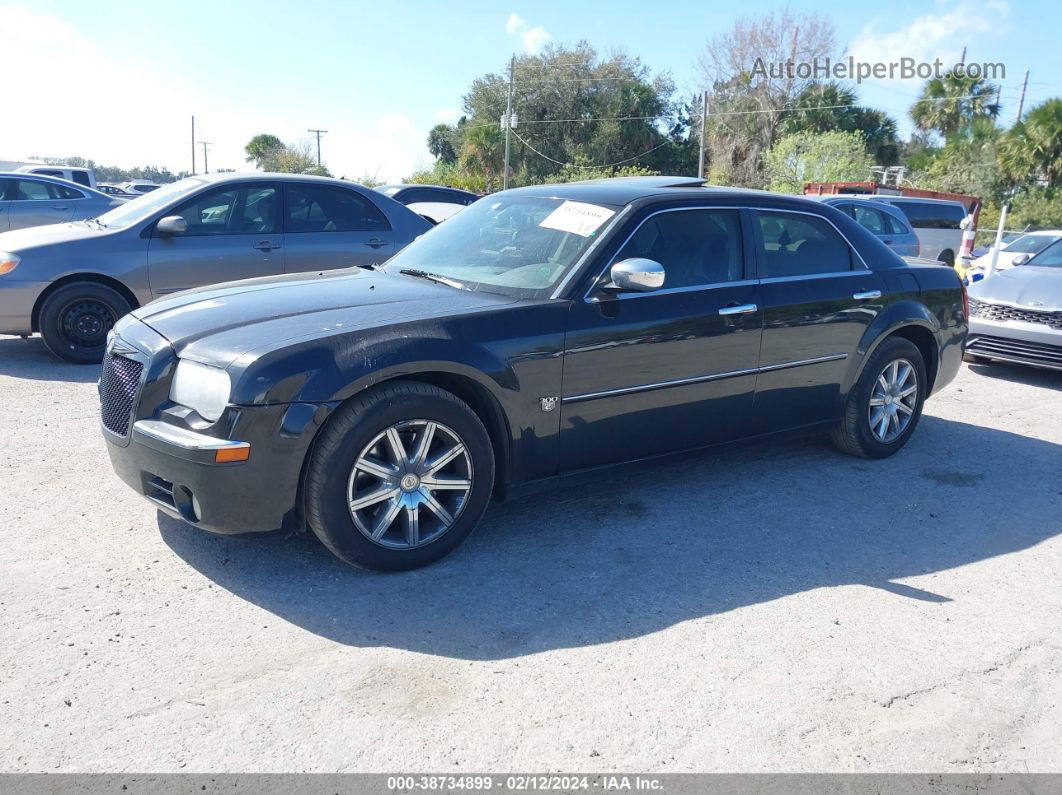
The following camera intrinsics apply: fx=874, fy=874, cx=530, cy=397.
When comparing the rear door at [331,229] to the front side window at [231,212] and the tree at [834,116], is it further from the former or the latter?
the tree at [834,116]

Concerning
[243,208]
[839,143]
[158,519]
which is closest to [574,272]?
[158,519]

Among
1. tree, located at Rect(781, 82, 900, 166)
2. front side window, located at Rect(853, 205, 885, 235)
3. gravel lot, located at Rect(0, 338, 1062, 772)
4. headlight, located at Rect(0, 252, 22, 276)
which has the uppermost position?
tree, located at Rect(781, 82, 900, 166)

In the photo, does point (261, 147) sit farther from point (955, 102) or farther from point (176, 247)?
point (176, 247)

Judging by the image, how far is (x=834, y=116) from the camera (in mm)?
44062

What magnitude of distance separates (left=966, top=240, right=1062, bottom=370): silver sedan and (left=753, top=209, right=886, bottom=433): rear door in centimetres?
384

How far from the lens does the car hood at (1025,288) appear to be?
27.2 feet

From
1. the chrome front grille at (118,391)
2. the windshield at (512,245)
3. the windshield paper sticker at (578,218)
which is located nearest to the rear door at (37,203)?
the windshield at (512,245)

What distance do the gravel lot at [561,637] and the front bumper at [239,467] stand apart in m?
0.34

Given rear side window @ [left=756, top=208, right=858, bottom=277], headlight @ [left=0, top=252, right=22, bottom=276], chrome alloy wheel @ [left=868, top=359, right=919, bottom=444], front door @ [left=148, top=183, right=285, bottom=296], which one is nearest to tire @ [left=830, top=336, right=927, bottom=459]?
chrome alloy wheel @ [left=868, top=359, right=919, bottom=444]

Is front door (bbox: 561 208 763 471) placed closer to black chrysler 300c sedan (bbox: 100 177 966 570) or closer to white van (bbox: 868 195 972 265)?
black chrysler 300c sedan (bbox: 100 177 966 570)

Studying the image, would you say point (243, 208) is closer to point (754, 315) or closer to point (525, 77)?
point (754, 315)

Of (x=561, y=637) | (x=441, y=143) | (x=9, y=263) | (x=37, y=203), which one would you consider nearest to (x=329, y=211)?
(x=9, y=263)

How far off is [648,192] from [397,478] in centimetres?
212

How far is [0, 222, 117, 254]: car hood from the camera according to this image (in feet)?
24.0
